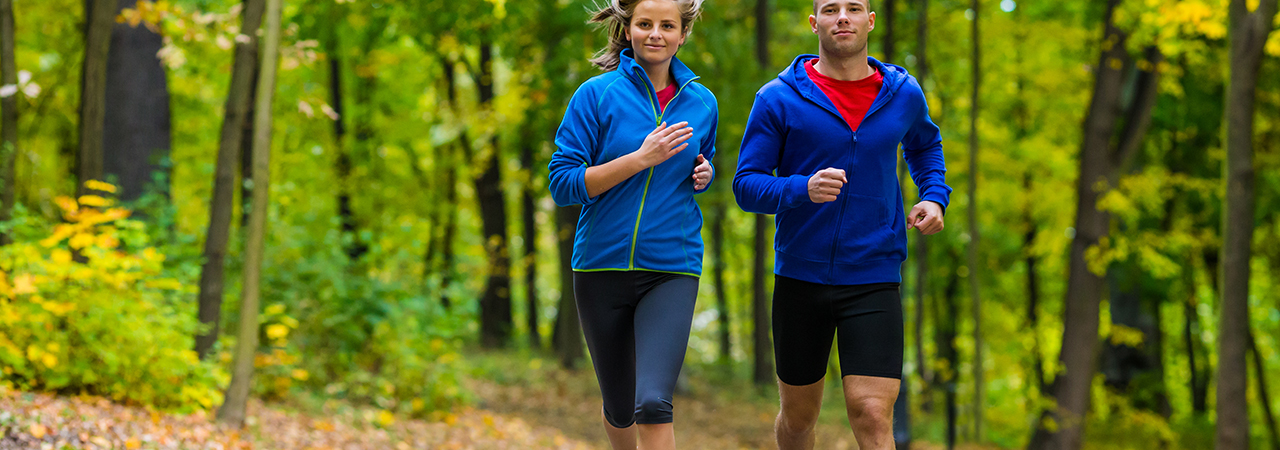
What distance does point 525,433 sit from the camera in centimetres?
1077

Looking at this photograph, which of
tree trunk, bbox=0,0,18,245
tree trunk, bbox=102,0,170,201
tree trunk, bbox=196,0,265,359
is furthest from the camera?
tree trunk, bbox=102,0,170,201

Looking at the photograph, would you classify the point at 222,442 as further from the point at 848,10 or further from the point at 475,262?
the point at 475,262

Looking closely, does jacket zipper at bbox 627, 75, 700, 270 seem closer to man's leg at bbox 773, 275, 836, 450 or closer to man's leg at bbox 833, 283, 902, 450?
man's leg at bbox 773, 275, 836, 450

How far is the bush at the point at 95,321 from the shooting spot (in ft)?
20.1

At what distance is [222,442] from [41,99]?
13.2 metres

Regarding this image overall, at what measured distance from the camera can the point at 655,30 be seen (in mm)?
3453

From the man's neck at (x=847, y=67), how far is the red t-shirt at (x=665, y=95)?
0.56 metres

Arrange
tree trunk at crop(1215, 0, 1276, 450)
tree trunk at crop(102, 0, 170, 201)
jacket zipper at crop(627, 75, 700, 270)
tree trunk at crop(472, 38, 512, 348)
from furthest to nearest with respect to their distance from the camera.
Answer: tree trunk at crop(472, 38, 512, 348), tree trunk at crop(102, 0, 170, 201), tree trunk at crop(1215, 0, 1276, 450), jacket zipper at crop(627, 75, 700, 270)

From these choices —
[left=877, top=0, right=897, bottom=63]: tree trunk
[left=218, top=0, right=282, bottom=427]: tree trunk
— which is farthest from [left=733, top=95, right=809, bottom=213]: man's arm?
[left=877, top=0, right=897, bottom=63]: tree trunk

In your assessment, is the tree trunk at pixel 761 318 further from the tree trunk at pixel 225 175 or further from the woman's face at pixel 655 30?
the woman's face at pixel 655 30

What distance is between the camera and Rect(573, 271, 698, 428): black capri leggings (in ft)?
10.9

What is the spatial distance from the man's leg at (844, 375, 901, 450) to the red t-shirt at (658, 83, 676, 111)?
3.88 ft

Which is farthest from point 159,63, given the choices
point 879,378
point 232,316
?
point 879,378

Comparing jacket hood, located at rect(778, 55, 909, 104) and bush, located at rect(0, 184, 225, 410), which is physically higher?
jacket hood, located at rect(778, 55, 909, 104)
